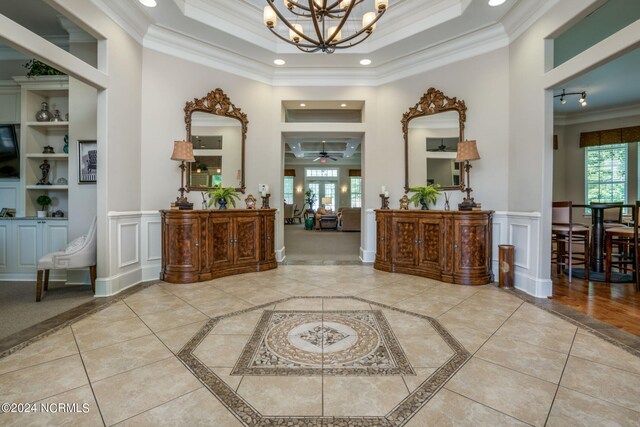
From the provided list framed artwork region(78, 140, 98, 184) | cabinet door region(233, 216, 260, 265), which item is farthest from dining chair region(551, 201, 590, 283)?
framed artwork region(78, 140, 98, 184)

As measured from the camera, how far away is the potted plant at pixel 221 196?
14.3ft

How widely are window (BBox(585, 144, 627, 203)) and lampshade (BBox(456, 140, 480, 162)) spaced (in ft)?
18.8

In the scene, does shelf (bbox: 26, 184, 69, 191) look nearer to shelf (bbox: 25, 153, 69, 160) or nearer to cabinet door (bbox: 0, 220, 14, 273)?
shelf (bbox: 25, 153, 69, 160)

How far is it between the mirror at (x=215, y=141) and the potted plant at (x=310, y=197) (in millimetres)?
10406

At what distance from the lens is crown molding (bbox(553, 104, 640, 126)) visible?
22.2 ft

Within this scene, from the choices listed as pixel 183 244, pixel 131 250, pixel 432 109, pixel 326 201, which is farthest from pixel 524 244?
pixel 326 201

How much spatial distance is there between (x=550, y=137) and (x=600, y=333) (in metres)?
2.08

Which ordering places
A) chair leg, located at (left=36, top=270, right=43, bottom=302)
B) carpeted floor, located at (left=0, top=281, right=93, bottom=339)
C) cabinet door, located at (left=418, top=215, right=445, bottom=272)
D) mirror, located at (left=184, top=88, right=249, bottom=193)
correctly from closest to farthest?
carpeted floor, located at (left=0, top=281, right=93, bottom=339)
chair leg, located at (left=36, top=270, right=43, bottom=302)
cabinet door, located at (left=418, top=215, right=445, bottom=272)
mirror, located at (left=184, top=88, right=249, bottom=193)

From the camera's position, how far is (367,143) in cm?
519

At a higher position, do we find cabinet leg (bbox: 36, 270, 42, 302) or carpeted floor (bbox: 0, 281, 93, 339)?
cabinet leg (bbox: 36, 270, 42, 302)

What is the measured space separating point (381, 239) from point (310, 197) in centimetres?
1108

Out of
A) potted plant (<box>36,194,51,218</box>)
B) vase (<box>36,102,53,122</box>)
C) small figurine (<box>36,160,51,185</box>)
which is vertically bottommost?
potted plant (<box>36,194,51,218</box>)

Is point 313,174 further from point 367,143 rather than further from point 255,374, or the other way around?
point 255,374

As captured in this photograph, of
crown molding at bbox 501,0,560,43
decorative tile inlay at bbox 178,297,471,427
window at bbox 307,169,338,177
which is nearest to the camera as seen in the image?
decorative tile inlay at bbox 178,297,471,427
